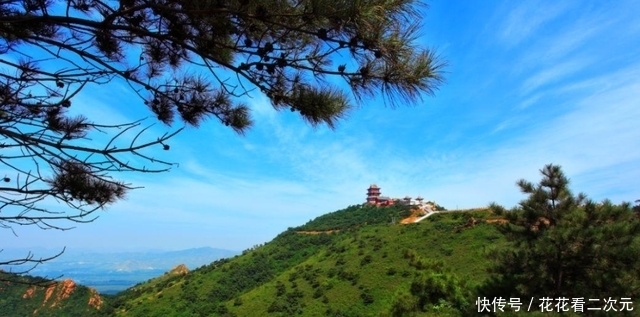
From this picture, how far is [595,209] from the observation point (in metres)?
8.59

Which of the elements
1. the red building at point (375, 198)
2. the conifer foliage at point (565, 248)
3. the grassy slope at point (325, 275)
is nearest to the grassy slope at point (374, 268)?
the grassy slope at point (325, 275)

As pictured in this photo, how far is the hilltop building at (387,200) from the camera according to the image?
1734 inches

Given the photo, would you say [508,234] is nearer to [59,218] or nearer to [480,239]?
[59,218]

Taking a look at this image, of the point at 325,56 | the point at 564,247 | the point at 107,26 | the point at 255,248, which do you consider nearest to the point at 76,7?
the point at 107,26

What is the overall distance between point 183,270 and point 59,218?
49118 mm

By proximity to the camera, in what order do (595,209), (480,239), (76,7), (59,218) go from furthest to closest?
(480,239) < (595,209) < (76,7) < (59,218)

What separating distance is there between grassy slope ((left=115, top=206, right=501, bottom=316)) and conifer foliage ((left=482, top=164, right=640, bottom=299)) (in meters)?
8.81

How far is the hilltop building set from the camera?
144ft

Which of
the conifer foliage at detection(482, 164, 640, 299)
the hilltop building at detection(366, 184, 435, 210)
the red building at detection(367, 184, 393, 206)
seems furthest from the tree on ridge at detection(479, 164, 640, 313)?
the red building at detection(367, 184, 393, 206)

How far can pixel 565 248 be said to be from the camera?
8422 mm

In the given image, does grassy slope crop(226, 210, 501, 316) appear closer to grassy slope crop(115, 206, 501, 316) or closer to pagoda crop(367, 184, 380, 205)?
grassy slope crop(115, 206, 501, 316)

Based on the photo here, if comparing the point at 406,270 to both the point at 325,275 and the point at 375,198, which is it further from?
the point at 375,198

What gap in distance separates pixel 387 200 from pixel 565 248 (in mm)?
44006

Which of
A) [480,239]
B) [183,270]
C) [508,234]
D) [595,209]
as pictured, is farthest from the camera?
[183,270]
